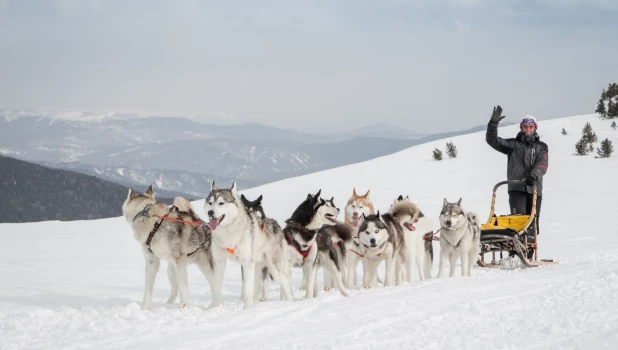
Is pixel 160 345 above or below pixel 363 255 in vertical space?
below

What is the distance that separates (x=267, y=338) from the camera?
4.29 m

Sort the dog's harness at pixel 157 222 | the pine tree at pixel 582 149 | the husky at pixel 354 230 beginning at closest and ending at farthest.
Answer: the dog's harness at pixel 157 222
the husky at pixel 354 230
the pine tree at pixel 582 149

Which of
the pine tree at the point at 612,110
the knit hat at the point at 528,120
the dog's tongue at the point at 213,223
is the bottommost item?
the dog's tongue at the point at 213,223

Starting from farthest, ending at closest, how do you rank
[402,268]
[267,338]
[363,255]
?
[402,268] → [363,255] → [267,338]

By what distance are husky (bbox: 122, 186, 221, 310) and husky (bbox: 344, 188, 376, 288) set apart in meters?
1.82

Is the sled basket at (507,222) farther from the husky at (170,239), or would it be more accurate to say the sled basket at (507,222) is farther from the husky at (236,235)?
the husky at (170,239)

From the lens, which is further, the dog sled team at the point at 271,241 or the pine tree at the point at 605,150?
the pine tree at the point at 605,150

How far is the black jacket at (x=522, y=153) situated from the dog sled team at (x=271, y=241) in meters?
0.94

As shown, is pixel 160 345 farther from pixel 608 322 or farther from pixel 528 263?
pixel 528 263

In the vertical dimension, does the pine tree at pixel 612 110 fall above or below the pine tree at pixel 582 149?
above

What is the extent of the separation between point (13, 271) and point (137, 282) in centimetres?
241

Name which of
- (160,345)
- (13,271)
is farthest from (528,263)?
(13,271)

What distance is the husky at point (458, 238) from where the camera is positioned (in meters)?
7.21

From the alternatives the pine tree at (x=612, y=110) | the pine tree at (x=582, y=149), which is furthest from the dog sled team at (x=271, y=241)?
the pine tree at (x=612, y=110)
